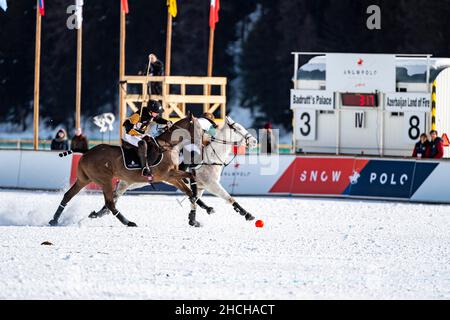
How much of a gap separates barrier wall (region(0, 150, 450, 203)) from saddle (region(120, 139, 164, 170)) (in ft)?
30.4

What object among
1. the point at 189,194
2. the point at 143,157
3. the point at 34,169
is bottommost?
the point at 34,169

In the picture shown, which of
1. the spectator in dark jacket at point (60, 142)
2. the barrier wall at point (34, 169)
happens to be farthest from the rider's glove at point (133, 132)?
the spectator in dark jacket at point (60, 142)

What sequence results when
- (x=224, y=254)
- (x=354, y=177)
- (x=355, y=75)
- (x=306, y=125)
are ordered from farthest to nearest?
(x=306, y=125)
(x=355, y=75)
(x=354, y=177)
(x=224, y=254)

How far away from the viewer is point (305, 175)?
97.5 ft

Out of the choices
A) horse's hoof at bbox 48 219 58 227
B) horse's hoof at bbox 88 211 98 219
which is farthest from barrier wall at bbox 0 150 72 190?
horse's hoof at bbox 48 219 58 227

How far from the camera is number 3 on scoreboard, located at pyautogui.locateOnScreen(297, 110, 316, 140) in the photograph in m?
34.6

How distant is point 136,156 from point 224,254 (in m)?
4.92

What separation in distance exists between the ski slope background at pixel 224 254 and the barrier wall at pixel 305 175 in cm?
309

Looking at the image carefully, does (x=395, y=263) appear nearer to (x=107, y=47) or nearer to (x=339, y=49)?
(x=339, y=49)

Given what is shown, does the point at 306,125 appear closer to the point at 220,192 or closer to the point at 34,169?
the point at 34,169

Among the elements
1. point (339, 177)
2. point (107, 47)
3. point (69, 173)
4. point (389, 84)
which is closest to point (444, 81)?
point (389, 84)

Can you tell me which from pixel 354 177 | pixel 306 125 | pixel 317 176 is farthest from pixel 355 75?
pixel 354 177

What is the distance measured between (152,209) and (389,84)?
11.2 meters

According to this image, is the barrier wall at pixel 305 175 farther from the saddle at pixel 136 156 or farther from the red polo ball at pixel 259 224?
the saddle at pixel 136 156
